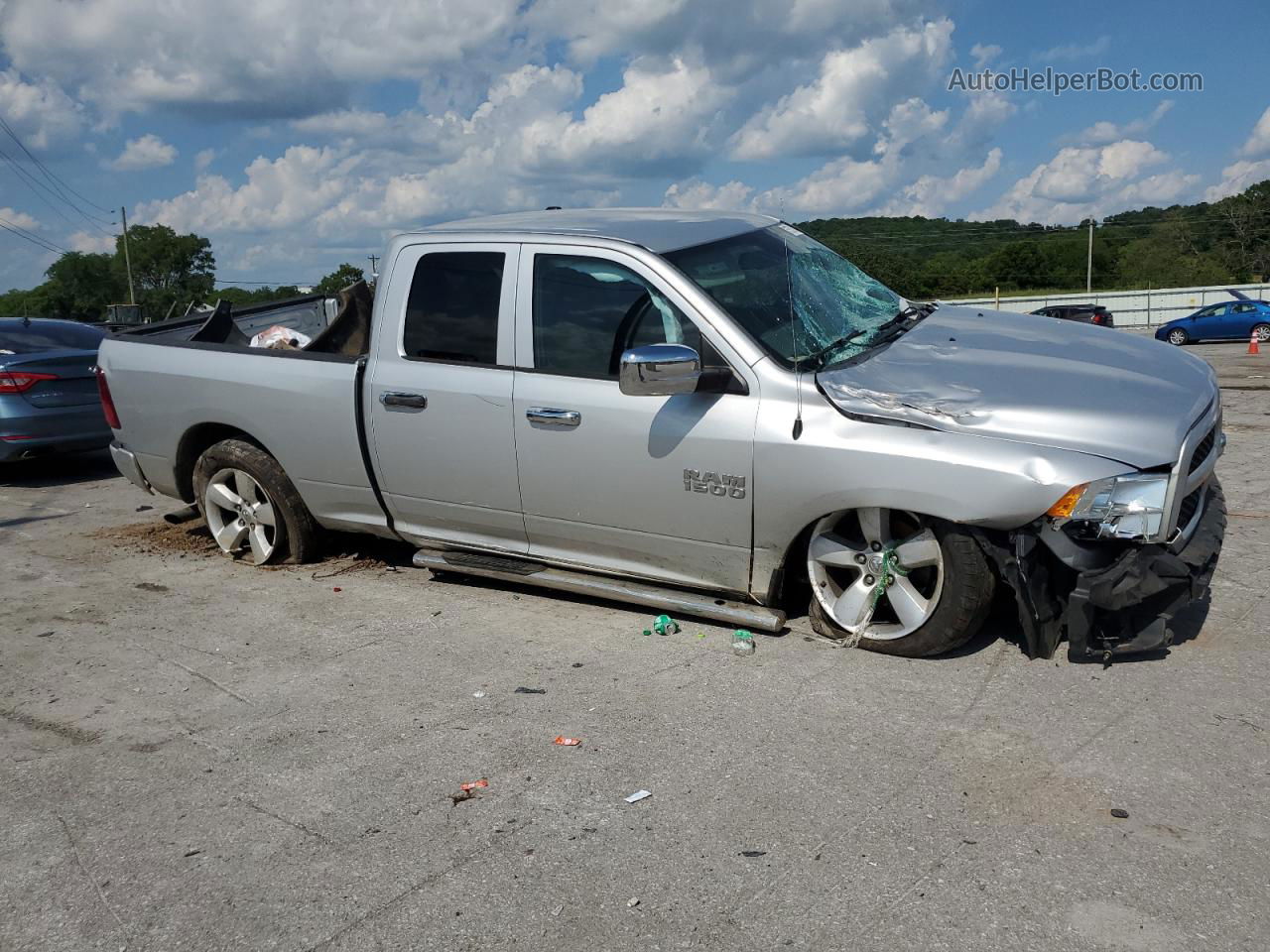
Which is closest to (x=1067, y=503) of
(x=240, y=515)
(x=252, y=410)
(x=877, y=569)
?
(x=877, y=569)

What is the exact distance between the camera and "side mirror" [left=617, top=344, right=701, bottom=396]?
444 centimetres

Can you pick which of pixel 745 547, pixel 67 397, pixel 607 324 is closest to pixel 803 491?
pixel 745 547

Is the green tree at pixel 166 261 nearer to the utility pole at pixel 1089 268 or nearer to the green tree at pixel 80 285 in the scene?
the green tree at pixel 80 285

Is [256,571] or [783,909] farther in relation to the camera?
[256,571]

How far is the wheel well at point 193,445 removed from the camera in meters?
6.50

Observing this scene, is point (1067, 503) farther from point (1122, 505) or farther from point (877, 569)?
point (877, 569)

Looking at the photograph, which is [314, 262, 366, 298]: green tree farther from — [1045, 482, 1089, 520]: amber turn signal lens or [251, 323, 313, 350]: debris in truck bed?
[1045, 482, 1089, 520]: amber turn signal lens

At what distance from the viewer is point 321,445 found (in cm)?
591

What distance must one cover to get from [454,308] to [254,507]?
1.99 meters

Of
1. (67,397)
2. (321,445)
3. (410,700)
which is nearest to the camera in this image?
(410,700)

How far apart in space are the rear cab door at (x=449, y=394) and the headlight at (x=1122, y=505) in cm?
249

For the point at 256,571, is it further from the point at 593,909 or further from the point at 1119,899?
the point at 1119,899

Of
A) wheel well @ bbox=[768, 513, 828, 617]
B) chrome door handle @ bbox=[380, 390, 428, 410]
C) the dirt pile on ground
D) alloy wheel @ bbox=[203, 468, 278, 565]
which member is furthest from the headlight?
the dirt pile on ground

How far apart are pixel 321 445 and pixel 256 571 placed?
1.09m
